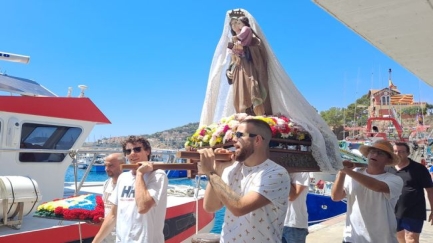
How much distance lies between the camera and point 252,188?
2275 millimetres

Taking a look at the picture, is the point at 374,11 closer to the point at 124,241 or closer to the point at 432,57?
the point at 432,57

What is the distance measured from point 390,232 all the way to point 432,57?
2129mm

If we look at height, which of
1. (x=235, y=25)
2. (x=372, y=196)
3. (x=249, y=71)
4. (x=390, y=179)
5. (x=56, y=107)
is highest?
(x=235, y=25)

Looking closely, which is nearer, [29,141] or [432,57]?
[432,57]

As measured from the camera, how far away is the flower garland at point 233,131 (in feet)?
8.36

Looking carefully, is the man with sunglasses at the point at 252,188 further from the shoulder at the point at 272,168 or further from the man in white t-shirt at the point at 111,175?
the man in white t-shirt at the point at 111,175

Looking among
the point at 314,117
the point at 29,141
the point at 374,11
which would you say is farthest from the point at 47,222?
the point at 374,11

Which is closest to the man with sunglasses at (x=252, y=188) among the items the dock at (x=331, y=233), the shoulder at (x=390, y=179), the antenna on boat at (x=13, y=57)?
the shoulder at (x=390, y=179)

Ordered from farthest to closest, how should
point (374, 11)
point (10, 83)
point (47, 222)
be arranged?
point (10, 83)
point (47, 222)
point (374, 11)

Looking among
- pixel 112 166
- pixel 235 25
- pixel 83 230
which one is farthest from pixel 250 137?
pixel 83 230

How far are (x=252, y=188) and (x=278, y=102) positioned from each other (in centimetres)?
92

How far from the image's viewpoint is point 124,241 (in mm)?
3131

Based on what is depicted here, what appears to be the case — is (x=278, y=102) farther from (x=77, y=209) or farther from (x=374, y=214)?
(x=77, y=209)

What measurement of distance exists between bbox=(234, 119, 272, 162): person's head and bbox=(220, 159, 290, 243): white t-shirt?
0.14m
